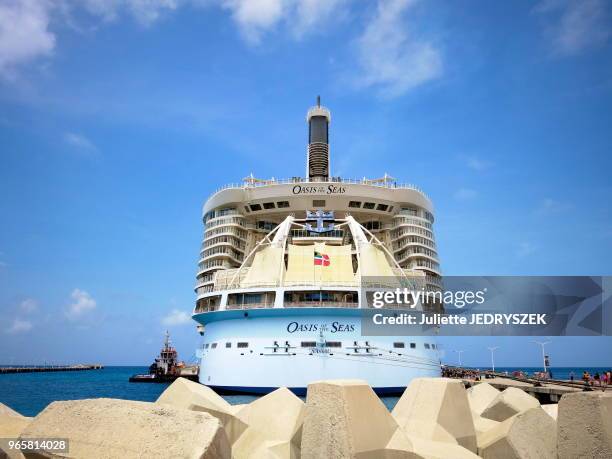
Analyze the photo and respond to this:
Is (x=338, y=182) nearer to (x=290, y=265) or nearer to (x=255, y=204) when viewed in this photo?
(x=255, y=204)

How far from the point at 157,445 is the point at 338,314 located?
971 inches

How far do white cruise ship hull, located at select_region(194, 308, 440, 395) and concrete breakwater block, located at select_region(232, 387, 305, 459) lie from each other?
17.0 m

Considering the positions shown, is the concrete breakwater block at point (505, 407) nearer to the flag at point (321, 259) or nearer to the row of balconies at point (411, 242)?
the flag at point (321, 259)

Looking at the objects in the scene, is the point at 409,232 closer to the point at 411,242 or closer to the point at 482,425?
the point at 411,242

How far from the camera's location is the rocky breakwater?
5.86 metres

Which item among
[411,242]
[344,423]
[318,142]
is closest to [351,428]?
[344,423]

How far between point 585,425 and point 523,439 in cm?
182

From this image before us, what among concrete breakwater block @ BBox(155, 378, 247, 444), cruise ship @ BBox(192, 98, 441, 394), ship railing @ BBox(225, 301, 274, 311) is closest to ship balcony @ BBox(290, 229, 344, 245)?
cruise ship @ BBox(192, 98, 441, 394)

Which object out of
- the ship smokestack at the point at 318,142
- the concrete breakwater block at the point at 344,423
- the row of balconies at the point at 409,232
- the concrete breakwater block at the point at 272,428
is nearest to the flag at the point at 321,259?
the row of balconies at the point at 409,232

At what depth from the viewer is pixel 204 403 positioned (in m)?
10.5

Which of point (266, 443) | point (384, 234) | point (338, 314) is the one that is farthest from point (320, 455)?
point (384, 234)

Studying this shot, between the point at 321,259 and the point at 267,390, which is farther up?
the point at 321,259

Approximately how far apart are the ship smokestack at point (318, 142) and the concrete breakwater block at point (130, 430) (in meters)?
46.3
